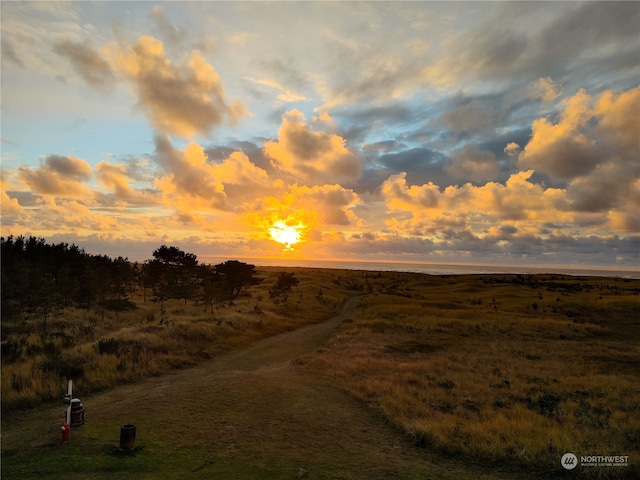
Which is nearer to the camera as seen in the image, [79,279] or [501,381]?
[501,381]

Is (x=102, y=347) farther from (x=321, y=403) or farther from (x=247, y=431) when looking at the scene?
(x=321, y=403)

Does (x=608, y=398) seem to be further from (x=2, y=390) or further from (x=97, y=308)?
(x=97, y=308)

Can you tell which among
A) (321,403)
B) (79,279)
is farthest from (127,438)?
(79,279)

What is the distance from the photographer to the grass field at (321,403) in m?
9.92

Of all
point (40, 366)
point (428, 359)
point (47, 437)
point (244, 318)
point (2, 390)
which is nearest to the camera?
point (47, 437)

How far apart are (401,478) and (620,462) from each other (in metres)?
6.12

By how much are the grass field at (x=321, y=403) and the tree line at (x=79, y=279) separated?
4.31 meters

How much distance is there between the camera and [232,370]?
2070cm

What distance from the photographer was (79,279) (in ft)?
151

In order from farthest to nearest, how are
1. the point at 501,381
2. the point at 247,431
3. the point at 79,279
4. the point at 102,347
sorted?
the point at 79,279 → the point at 102,347 → the point at 501,381 → the point at 247,431

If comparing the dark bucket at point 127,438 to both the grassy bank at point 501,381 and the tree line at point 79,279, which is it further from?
the tree line at point 79,279

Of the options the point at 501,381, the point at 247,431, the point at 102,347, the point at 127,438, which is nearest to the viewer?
the point at 127,438

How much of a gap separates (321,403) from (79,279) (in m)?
42.9

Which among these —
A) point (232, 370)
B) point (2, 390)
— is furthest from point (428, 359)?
point (2, 390)
